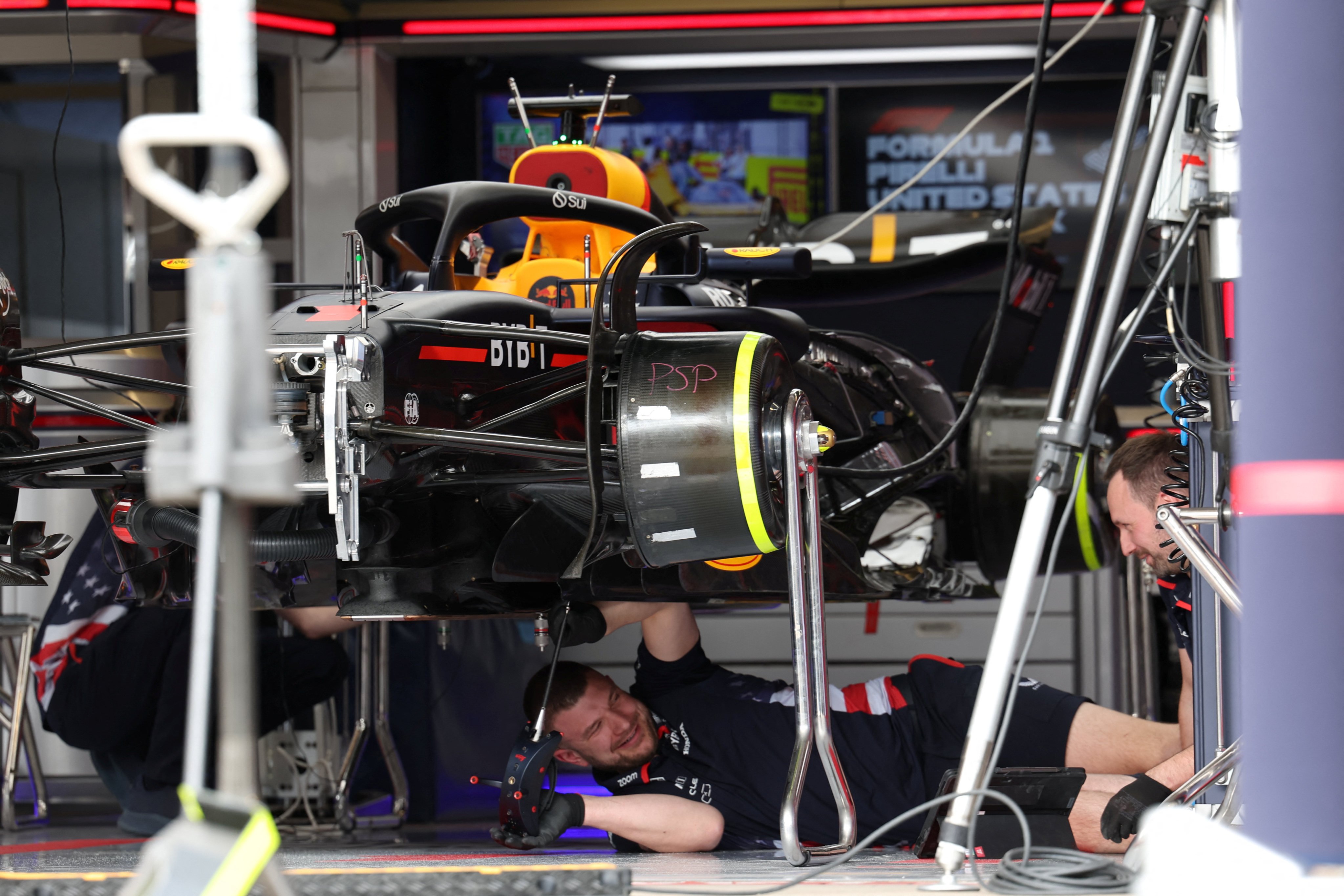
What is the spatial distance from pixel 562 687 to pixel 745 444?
1.49 meters

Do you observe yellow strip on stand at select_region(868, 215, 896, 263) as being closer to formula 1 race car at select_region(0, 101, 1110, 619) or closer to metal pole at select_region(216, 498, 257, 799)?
formula 1 race car at select_region(0, 101, 1110, 619)

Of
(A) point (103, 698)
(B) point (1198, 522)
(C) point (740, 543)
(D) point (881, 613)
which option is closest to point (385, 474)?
(C) point (740, 543)

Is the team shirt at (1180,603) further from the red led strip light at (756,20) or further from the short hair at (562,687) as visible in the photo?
the red led strip light at (756,20)

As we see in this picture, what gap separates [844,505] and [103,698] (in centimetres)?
231

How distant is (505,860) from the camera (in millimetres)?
2070

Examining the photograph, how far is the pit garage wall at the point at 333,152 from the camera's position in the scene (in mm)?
5512

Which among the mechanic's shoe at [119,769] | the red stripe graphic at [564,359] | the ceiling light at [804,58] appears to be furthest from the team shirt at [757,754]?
the ceiling light at [804,58]

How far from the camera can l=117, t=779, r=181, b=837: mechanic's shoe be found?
3760 mm

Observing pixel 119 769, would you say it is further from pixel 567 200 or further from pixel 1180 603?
pixel 1180 603

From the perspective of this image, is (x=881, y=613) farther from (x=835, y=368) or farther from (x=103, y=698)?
(x=103, y=698)

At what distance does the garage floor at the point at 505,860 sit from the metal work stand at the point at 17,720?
0.25 metres

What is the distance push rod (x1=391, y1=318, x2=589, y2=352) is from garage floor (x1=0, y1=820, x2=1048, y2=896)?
0.75 metres

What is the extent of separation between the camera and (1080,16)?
223 inches

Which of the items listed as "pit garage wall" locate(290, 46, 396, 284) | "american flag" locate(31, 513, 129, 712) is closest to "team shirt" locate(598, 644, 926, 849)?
"american flag" locate(31, 513, 129, 712)
